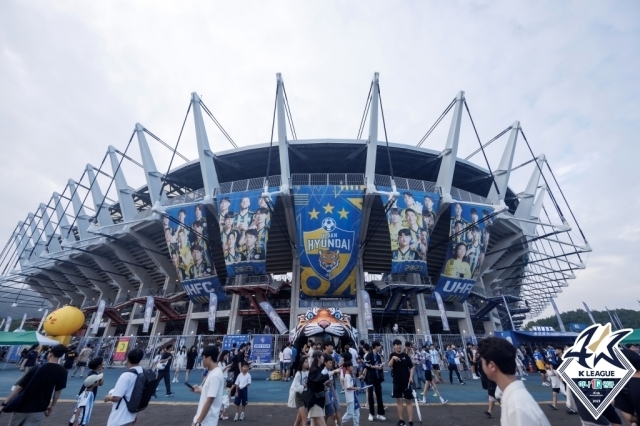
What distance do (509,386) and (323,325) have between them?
15.1m

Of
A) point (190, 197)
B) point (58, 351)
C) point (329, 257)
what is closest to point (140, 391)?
point (58, 351)

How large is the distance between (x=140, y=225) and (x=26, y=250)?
34845 mm

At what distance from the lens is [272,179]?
25.5 m

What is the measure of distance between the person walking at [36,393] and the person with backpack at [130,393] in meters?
1.09

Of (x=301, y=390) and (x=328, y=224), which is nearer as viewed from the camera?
(x=301, y=390)

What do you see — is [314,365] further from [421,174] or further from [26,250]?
[26,250]

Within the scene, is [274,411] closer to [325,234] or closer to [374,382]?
[374,382]

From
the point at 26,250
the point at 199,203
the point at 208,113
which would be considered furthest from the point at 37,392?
the point at 26,250

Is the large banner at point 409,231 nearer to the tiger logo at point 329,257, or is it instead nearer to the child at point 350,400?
the tiger logo at point 329,257

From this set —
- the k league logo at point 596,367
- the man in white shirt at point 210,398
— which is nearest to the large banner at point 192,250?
the man in white shirt at point 210,398

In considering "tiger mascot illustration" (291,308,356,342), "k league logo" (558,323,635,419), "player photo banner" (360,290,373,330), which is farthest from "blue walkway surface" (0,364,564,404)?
"k league logo" (558,323,635,419)

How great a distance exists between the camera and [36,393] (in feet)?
14.4

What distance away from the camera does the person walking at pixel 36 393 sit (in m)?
4.31

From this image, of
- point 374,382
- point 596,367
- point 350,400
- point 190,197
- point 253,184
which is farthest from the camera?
point 190,197
